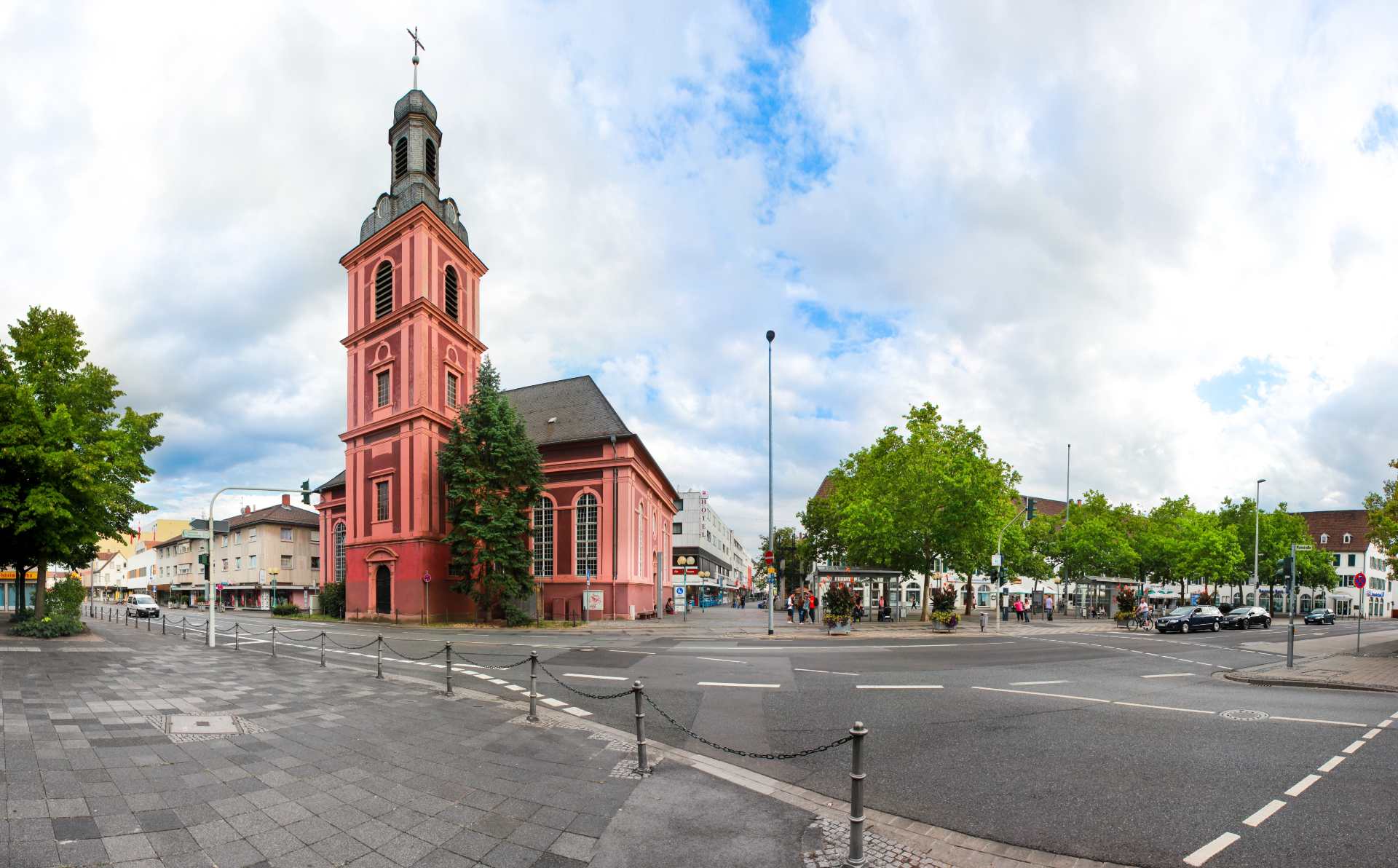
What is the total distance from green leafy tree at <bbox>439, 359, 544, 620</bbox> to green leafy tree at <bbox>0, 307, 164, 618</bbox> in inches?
514

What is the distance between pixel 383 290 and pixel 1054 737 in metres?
43.6

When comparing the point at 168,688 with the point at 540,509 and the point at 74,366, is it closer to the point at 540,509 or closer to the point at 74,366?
the point at 74,366

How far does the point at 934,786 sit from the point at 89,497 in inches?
1105

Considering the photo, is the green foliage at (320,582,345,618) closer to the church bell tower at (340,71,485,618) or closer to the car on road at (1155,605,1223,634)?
the church bell tower at (340,71,485,618)

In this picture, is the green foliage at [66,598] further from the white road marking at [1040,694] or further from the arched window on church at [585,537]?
the white road marking at [1040,694]

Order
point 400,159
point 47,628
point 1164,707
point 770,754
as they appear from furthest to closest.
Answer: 1. point 400,159
2. point 47,628
3. point 1164,707
4. point 770,754

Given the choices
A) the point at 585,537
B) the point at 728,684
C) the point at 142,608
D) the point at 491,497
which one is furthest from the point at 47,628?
the point at 142,608

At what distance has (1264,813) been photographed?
5941 millimetres

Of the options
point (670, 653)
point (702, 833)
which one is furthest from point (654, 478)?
point (702, 833)

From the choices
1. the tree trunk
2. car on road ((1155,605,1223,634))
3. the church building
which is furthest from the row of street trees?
the tree trunk

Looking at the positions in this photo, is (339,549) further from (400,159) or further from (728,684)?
(728,684)

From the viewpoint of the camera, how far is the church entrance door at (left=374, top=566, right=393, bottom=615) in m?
38.4

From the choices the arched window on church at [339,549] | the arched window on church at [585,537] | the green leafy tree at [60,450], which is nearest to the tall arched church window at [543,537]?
the arched window on church at [585,537]

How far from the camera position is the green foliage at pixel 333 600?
4197 centimetres
